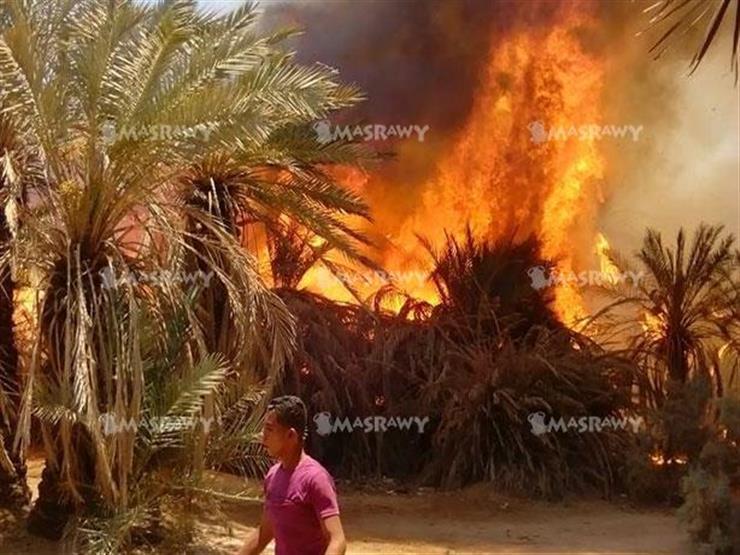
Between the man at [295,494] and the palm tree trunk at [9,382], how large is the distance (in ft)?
22.9

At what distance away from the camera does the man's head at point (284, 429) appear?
4719 millimetres

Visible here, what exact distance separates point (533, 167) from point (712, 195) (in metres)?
3.88

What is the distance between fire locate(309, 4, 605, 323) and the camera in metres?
23.4

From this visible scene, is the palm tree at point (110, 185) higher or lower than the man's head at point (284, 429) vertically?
higher

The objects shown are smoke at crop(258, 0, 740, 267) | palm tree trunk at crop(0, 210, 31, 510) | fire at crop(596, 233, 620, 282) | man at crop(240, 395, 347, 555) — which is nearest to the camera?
man at crop(240, 395, 347, 555)

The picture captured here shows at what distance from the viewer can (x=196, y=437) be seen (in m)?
10.8

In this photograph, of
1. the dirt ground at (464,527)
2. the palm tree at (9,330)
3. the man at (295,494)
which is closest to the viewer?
the man at (295,494)

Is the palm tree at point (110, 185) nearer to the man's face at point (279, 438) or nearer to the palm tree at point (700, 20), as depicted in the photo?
the palm tree at point (700, 20)

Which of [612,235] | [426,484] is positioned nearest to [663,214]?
[612,235]

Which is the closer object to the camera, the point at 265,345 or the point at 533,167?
the point at 265,345

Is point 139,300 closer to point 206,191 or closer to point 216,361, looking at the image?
point 216,361

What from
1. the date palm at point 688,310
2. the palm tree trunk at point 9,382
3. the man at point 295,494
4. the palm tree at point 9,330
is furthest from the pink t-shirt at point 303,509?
the date palm at point 688,310

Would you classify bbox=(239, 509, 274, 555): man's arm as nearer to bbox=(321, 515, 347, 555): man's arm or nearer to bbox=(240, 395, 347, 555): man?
bbox=(240, 395, 347, 555): man

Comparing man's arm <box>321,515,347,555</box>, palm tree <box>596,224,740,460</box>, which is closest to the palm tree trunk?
man's arm <box>321,515,347,555</box>
